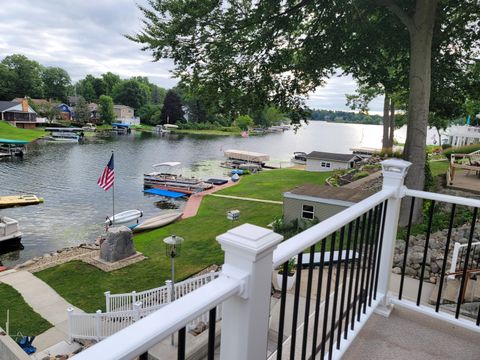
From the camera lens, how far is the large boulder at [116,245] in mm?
13414

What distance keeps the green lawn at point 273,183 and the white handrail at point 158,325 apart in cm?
2207

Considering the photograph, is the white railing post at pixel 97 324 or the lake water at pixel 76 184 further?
the lake water at pixel 76 184

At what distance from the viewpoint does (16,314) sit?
10117mm

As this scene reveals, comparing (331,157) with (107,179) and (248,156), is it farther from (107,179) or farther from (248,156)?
(107,179)

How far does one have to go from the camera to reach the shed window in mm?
14984

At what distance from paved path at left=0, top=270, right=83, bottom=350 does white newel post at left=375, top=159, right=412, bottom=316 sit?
27.5ft

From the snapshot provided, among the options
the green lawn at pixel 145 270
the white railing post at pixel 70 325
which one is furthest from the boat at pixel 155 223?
the white railing post at pixel 70 325

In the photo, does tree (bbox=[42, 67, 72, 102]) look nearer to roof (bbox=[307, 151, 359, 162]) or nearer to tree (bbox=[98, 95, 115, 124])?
tree (bbox=[98, 95, 115, 124])

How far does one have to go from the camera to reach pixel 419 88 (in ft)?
31.3

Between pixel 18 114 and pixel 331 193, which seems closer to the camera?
pixel 331 193

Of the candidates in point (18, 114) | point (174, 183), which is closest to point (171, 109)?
point (18, 114)

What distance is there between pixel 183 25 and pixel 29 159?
1412 inches

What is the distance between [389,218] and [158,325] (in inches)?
104

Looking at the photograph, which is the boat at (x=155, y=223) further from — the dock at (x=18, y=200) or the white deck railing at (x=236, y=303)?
the white deck railing at (x=236, y=303)
